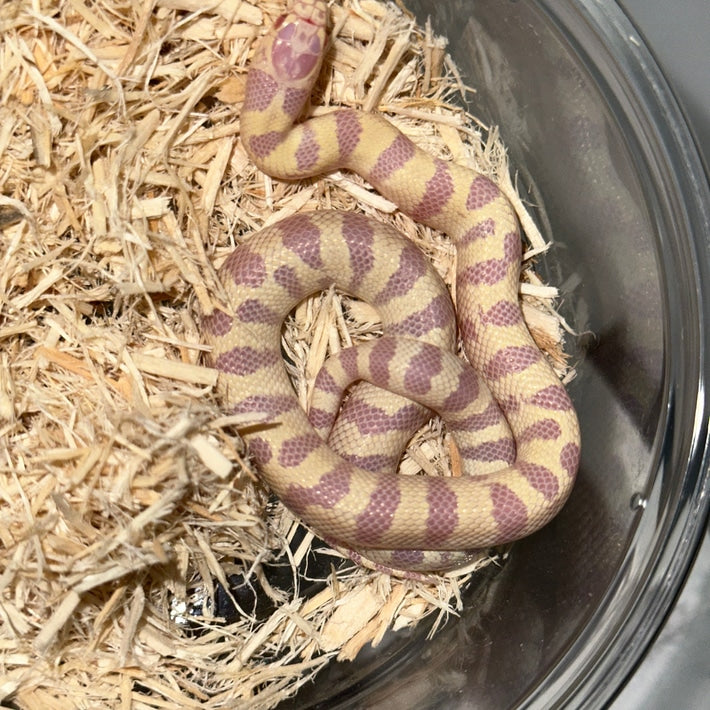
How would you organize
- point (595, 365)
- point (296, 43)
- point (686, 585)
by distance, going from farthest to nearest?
point (686, 585) → point (595, 365) → point (296, 43)

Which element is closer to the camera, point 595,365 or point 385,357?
point 385,357

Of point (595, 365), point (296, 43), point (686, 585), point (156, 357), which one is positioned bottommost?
point (156, 357)

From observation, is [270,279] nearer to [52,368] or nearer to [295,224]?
[295,224]

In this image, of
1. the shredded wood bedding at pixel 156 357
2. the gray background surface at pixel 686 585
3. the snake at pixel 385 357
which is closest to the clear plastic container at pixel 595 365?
the shredded wood bedding at pixel 156 357

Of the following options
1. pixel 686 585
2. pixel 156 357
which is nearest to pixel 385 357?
pixel 156 357

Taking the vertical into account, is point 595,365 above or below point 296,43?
below

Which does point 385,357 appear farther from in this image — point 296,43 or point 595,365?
point 296,43

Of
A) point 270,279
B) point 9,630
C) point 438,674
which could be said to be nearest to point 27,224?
point 270,279

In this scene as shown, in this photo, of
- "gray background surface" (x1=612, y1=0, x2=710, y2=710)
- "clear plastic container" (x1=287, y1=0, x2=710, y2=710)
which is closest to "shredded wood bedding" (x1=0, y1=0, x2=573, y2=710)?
"clear plastic container" (x1=287, y1=0, x2=710, y2=710)
